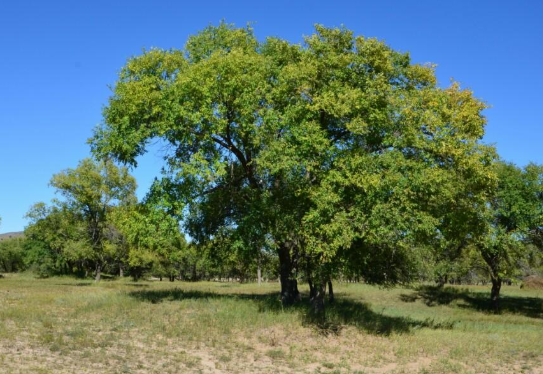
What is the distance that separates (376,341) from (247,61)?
1491cm

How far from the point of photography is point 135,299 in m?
26.0

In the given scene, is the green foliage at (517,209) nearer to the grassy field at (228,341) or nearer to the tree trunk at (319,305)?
the grassy field at (228,341)

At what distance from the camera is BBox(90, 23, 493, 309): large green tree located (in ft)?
63.0

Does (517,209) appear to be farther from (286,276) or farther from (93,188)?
(93,188)

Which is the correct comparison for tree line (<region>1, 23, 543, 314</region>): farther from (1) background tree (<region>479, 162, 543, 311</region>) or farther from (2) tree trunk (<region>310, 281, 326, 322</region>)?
(1) background tree (<region>479, 162, 543, 311</region>)

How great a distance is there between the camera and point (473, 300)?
45531 millimetres

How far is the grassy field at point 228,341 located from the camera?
47.4ft

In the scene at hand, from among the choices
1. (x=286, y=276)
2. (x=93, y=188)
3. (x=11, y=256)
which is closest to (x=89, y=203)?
(x=93, y=188)

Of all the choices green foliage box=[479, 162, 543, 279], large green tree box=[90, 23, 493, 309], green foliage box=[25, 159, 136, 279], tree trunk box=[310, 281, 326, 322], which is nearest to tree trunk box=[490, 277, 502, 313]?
green foliage box=[479, 162, 543, 279]

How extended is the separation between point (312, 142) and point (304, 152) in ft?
1.84

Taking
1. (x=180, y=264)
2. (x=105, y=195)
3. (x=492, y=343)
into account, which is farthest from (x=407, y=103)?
(x=180, y=264)

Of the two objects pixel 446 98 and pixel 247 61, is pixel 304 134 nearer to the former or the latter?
pixel 247 61

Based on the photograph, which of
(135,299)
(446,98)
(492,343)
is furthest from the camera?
(135,299)

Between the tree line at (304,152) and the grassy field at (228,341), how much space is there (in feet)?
10.1
